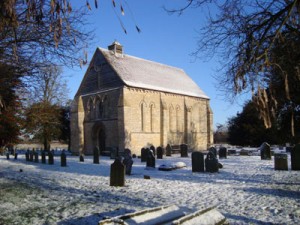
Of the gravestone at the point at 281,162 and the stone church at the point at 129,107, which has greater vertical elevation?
the stone church at the point at 129,107

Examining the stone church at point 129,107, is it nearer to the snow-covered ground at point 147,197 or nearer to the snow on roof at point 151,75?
the snow on roof at point 151,75

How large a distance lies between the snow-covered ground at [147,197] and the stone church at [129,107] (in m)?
16.0

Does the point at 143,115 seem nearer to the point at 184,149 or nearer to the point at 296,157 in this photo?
the point at 184,149

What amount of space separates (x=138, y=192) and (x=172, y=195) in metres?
1.11

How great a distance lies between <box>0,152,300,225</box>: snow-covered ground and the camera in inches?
244

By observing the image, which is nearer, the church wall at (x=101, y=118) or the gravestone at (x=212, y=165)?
the gravestone at (x=212, y=165)

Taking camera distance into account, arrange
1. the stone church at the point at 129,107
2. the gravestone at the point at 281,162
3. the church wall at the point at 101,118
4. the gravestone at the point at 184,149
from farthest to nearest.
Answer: the church wall at the point at 101,118 → the stone church at the point at 129,107 → the gravestone at the point at 184,149 → the gravestone at the point at 281,162

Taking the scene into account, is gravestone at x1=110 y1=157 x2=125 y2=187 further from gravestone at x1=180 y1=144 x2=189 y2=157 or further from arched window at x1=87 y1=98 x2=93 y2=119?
arched window at x1=87 y1=98 x2=93 y2=119

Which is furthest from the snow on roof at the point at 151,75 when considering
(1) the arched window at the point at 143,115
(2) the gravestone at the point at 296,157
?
(2) the gravestone at the point at 296,157

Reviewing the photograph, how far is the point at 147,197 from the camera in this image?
810 cm

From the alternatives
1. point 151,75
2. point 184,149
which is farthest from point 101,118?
point 184,149

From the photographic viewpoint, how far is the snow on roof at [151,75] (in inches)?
1164

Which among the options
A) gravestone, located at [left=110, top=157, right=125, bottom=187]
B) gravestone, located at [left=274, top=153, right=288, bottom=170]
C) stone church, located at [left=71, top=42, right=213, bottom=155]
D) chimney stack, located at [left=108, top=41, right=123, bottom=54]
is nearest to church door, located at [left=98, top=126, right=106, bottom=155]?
stone church, located at [left=71, top=42, right=213, bottom=155]

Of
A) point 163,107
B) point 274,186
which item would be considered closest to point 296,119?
point 274,186
